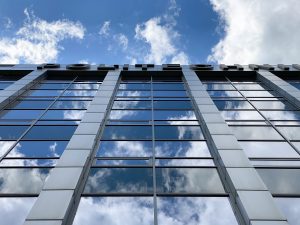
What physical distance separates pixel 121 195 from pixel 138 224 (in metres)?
1.69

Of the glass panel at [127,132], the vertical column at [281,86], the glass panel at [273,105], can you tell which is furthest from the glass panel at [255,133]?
the glass panel at [127,132]

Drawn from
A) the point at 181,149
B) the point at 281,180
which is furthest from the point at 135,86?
the point at 281,180

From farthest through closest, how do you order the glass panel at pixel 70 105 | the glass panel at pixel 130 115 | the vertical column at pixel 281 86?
the vertical column at pixel 281 86 < the glass panel at pixel 70 105 < the glass panel at pixel 130 115

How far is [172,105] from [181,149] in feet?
19.8

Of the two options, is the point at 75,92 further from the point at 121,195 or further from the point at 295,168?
the point at 295,168

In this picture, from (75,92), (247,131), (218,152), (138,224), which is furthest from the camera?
(75,92)

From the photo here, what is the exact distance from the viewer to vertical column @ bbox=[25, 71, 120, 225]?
10.6 metres

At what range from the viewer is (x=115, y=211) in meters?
11.6

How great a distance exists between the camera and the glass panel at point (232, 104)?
2125cm

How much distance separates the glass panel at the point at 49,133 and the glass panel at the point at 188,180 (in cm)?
557

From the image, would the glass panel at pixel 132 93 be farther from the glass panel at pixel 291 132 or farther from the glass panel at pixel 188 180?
the glass panel at pixel 188 180

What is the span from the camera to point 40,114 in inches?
787

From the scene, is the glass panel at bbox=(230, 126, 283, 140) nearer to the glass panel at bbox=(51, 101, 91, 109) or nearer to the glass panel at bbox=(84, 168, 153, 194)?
the glass panel at bbox=(84, 168, 153, 194)

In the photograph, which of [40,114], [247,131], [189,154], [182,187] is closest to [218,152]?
[189,154]
